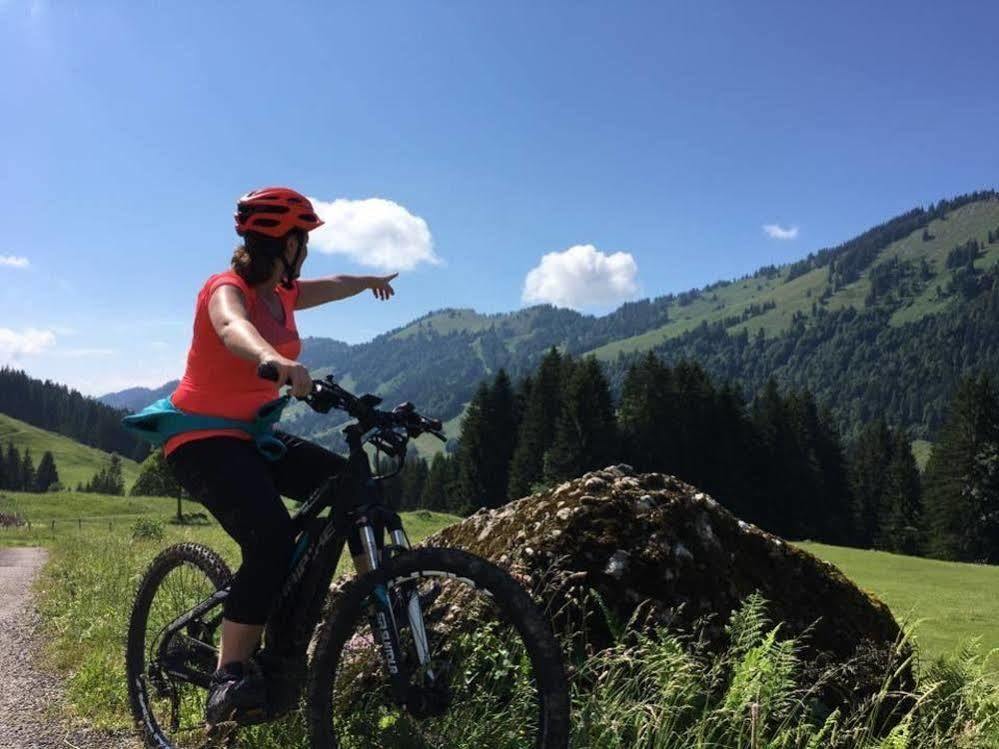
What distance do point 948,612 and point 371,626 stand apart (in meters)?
27.6

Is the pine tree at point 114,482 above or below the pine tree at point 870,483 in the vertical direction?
above

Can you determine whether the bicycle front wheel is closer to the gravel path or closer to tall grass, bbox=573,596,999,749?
tall grass, bbox=573,596,999,749

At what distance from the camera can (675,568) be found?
5930 mm

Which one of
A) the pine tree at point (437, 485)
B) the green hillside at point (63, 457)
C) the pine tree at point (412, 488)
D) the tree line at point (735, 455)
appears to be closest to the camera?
the tree line at point (735, 455)

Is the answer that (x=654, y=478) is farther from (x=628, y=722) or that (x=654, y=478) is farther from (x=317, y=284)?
(x=317, y=284)

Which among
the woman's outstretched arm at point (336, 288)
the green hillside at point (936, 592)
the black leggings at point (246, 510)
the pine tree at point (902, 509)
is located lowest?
the pine tree at point (902, 509)

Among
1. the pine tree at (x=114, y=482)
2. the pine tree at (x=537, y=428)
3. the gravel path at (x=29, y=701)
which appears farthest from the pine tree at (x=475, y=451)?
the pine tree at (x=114, y=482)

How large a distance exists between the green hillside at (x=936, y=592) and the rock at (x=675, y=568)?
8.40m

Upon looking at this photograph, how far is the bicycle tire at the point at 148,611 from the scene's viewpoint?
5.34 meters

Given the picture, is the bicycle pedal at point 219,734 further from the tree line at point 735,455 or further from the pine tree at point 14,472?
the pine tree at point 14,472

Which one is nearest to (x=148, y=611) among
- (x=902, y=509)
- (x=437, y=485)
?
(x=902, y=509)

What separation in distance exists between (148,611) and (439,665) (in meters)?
3.32

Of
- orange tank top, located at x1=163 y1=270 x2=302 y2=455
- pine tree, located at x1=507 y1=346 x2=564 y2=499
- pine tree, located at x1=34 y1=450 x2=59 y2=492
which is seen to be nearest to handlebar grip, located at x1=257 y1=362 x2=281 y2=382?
orange tank top, located at x1=163 y1=270 x2=302 y2=455

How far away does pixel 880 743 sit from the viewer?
4.96m
